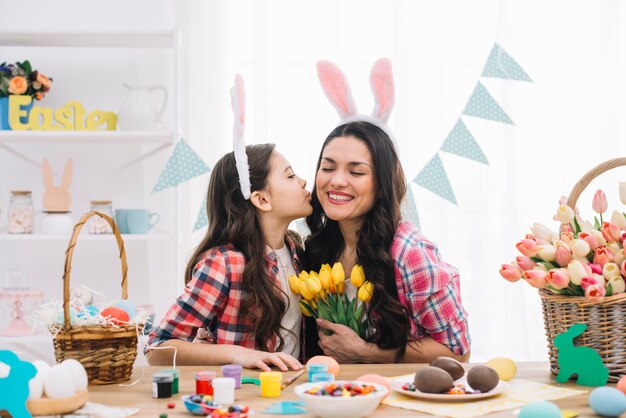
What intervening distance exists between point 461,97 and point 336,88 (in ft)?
4.76

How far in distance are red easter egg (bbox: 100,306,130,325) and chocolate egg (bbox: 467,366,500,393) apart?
0.65m

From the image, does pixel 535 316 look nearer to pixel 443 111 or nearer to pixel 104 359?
pixel 443 111

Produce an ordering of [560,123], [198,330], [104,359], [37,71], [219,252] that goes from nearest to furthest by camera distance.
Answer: [104,359], [219,252], [198,330], [37,71], [560,123]

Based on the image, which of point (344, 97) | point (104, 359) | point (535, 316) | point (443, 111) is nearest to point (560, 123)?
point (443, 111)

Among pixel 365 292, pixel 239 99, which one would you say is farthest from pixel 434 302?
pixel 239 99

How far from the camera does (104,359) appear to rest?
143 cm

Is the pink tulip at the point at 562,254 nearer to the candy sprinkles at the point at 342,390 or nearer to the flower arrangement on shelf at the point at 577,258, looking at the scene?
the flower arrangement on shelf at the point at 577,258

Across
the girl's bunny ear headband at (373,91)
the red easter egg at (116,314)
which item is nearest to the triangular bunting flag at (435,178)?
the girl's bunny ear headband at (373,91)

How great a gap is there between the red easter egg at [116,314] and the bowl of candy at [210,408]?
0.92ft

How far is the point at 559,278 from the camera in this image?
136cm

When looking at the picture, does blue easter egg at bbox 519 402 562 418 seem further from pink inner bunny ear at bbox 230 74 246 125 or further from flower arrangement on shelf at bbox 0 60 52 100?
flower arrangement on shelf at bbox 0 60 52 100

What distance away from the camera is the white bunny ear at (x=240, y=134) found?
6.48ft

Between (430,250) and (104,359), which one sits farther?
(430,250)

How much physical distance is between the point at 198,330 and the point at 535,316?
195cm
